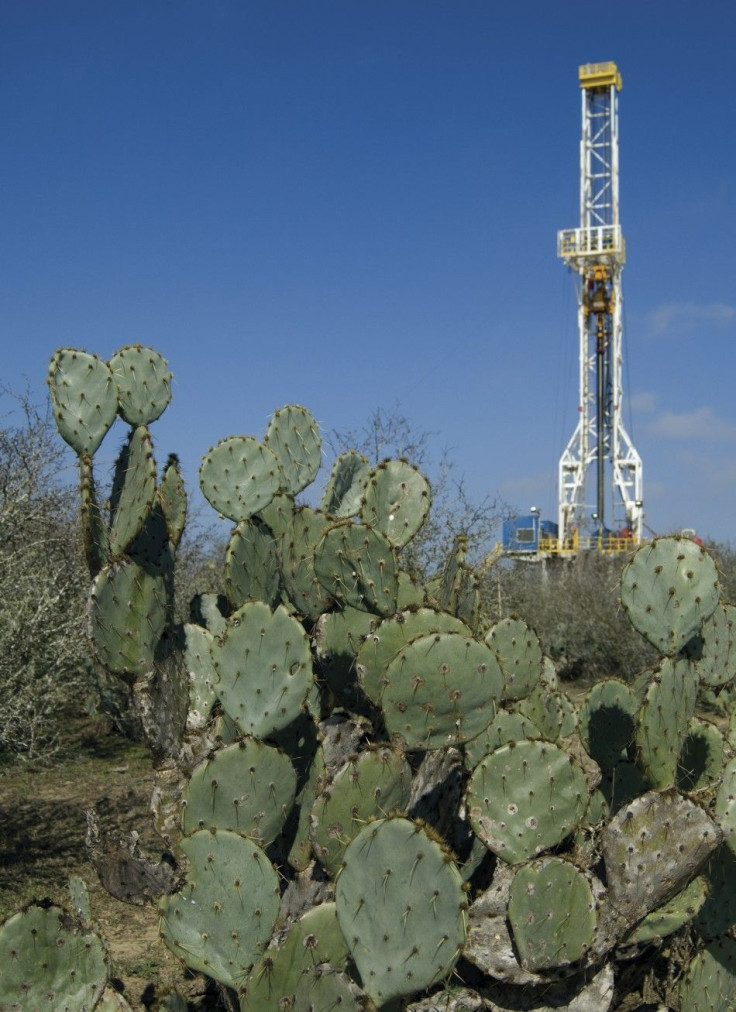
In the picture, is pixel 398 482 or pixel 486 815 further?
pixel 398 482

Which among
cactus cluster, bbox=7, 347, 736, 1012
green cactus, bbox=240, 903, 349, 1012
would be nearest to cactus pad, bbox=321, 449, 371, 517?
cactus cluster, bbox=7, 347, 736, 1012

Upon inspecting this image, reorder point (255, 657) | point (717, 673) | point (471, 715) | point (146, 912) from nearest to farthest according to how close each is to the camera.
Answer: point (471, 715) → point (255, 657) → point (717, 673) → point (146, 912)

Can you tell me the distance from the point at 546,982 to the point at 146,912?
11.9ft

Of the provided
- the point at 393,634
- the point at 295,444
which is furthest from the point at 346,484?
the point at 393,634

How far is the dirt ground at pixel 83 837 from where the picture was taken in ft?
16.5

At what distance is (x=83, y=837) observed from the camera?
7582 millimetres

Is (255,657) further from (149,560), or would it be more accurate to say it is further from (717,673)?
(717,673)

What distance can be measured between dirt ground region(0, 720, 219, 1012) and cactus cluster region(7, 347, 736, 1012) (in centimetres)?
69

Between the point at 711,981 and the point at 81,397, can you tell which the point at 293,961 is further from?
the point at 81,397

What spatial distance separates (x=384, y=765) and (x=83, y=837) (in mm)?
5013

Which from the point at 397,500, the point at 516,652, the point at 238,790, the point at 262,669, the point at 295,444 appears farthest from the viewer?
the point at 295,444

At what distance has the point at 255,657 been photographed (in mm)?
3639

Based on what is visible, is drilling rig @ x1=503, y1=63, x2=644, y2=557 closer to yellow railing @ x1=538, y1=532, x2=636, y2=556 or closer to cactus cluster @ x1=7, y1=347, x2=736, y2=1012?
yellow railing @ x1=538, y1=532, x2=636, y2=556

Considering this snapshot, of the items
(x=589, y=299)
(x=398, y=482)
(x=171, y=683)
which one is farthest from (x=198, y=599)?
(x=589, y=299)
